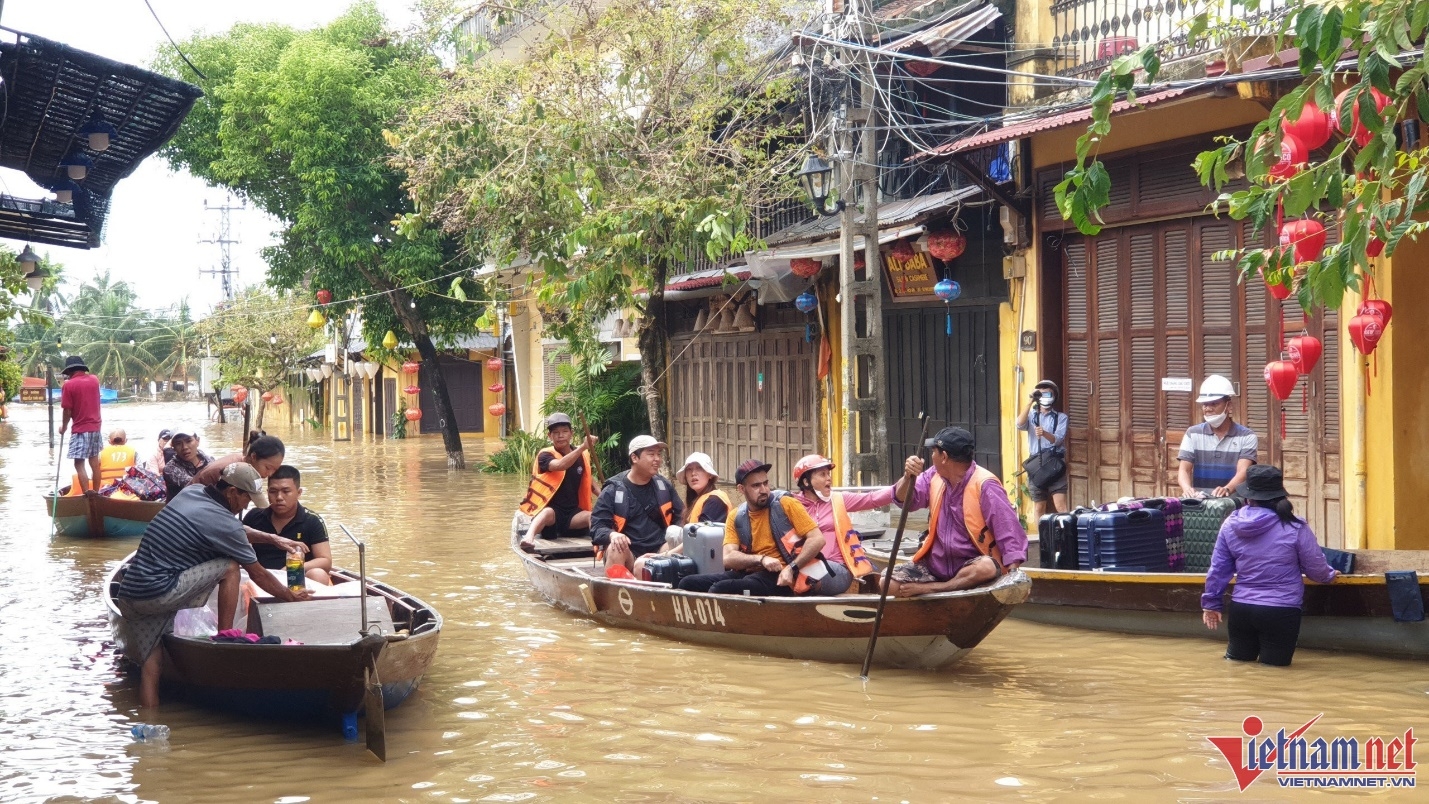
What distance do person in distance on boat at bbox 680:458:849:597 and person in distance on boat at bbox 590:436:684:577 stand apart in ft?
4.90

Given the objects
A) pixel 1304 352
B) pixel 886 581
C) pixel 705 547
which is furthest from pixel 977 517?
pixel 1304 352

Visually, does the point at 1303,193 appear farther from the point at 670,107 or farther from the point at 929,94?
the point at 670,107

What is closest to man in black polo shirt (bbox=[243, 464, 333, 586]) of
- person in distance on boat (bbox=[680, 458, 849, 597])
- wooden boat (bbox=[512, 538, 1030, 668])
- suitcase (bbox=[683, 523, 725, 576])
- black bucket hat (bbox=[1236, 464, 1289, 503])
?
wooden boat (bbox=[512, 538, 1030, 668])

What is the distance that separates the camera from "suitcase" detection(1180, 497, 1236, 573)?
32.0 ft

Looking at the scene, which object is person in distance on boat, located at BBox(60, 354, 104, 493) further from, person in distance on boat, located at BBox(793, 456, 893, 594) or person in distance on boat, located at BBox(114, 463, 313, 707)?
person in distance on boat, located at BBox(793, 456, 893, 594)

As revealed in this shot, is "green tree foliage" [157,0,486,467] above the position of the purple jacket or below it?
above

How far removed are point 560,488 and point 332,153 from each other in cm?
1468

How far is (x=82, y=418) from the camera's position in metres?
16.6

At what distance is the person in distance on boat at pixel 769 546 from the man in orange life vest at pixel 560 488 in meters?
3.43

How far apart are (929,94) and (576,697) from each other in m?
9.99

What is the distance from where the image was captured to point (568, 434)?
12742mm

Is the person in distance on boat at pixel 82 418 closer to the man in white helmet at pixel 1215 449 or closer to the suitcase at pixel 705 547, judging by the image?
the suitcase at pixel 705 547

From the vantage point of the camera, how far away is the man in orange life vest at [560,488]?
12594 millimetres

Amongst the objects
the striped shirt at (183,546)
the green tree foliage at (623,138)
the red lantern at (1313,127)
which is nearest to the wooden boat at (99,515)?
the green tree foliage at (623,138)
